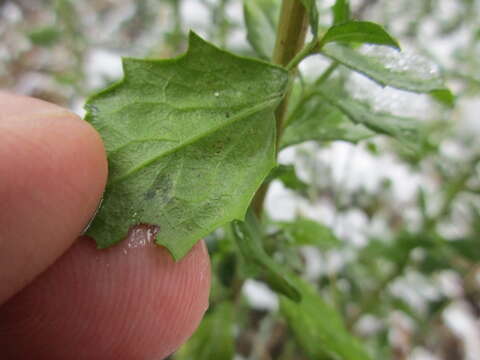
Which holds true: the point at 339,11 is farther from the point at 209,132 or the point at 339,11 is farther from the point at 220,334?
the point at 220,334

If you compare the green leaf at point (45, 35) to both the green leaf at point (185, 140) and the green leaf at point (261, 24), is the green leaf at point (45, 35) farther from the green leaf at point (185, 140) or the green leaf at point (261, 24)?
the green leaf at point (185, 140)

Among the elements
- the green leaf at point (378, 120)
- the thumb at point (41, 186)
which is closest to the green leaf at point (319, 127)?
the green leaf at point (378, 120)

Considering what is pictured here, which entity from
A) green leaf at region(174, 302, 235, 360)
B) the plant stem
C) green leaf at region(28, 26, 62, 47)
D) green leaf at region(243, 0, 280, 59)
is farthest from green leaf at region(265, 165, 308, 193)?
green leaf at region(28, 26, 62, 47)

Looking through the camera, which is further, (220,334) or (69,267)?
(220,334)

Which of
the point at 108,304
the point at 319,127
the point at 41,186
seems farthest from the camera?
the point at 319,127

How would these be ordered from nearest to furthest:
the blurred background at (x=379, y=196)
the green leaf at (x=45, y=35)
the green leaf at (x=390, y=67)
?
1. the green leaf at (x=390, y=67)
2. the blurred background at (x=379, y=196)
3. the green leaf at (x=45, y=35)

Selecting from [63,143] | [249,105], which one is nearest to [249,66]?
[249,105]

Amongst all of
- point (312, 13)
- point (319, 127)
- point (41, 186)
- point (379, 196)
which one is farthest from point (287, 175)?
point (379, 196)
